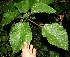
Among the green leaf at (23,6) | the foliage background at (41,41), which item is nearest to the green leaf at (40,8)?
the green leaf at (23,6)

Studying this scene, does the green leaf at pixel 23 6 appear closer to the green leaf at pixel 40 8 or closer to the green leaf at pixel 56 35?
the green leaf at pixel 40 8

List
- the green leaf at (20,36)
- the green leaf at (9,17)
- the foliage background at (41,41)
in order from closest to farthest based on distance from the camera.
Result: 1. the green leaf at (20,36)
2. the green leaf at (9,17)
3. the foliage background at (41,41)

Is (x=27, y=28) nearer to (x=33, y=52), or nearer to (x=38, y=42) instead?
(x=33, y=52)

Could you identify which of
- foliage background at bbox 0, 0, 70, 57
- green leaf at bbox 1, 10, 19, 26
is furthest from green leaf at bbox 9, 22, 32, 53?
foliage background at bbox 0, 0, 70, 57

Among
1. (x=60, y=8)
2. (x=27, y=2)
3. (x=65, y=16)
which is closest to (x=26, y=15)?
(x=27, y=2)

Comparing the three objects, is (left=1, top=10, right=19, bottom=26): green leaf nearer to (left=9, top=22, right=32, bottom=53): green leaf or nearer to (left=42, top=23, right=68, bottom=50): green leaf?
(left=9, top=22, right=32, bottom=53): green leaf

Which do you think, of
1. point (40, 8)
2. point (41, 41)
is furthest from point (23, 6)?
point (41, 41)
